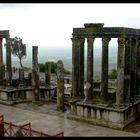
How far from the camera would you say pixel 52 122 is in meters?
16.3

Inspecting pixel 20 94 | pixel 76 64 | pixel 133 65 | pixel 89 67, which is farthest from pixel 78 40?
pixel 20 94

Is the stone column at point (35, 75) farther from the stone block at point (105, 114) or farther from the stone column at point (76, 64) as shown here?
the stone block at point (105, 114)

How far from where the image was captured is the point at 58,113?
18.4m

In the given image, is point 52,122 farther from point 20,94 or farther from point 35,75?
point 20,94

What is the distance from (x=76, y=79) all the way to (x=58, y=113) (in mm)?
2752

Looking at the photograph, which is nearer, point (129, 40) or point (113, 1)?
point (113, 1)

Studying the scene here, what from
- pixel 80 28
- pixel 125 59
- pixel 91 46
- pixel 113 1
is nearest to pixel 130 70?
pixel 125 59

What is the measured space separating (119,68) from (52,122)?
16.6 feet

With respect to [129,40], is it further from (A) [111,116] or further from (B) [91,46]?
(A) [111,116]

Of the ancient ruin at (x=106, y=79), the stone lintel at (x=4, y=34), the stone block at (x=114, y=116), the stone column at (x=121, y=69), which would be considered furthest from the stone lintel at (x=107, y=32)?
the stone lintel at (x=4, y=34)

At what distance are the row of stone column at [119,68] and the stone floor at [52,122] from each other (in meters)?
1.68

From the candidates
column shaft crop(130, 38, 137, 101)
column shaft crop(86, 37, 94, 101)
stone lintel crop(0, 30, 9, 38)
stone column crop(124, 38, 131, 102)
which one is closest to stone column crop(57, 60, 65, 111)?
Answer: column shaft crop(86, 37, 94, 101)

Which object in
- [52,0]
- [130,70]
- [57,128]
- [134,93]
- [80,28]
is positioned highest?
[80,28]

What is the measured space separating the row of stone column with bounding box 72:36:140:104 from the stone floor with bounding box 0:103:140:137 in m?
1.68
